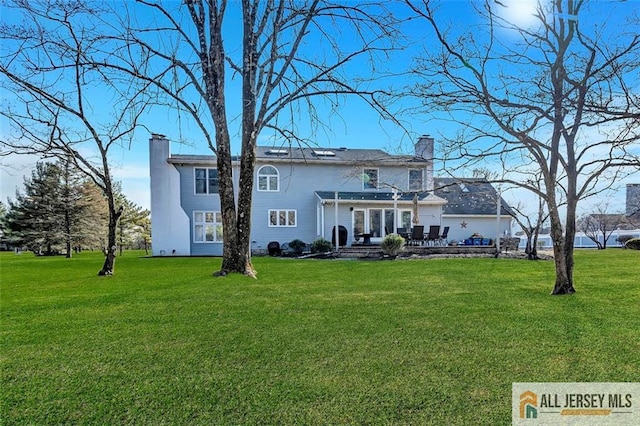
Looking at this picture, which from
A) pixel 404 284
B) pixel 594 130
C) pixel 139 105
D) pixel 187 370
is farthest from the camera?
pixel 139 105

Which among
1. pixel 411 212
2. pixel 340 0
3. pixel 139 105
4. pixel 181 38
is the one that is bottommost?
pixel 411 212

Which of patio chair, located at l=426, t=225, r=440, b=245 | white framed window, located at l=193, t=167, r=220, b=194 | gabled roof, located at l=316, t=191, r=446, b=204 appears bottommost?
patio chair, located at l=426, t=225, r=440, b=245

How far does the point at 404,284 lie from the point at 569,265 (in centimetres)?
305

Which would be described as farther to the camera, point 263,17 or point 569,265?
point 263,17

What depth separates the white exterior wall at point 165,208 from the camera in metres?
19.1

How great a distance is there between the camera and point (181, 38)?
9.23m

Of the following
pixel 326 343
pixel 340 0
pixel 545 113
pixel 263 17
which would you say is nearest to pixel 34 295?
pixel 326 343

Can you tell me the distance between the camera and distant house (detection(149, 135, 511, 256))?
63.1 ft

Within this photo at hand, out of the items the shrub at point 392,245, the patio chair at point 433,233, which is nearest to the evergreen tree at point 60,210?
the shrub at point 392,245

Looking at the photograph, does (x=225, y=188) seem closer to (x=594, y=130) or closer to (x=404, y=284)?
(x=404, y=284)

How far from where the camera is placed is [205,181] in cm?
1961

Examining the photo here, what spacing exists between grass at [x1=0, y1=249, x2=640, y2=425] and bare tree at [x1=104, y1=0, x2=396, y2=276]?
3434mm

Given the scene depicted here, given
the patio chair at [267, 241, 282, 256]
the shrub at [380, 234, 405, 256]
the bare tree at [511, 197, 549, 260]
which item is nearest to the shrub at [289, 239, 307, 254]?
the patio chair at [267, 241, 282, 256]

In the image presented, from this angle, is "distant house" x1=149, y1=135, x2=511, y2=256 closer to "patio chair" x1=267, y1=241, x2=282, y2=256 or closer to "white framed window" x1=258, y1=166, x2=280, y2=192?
"white framed window" x1=258, y1=166, x2=280, y2=192
